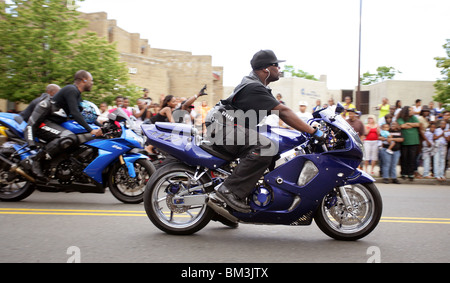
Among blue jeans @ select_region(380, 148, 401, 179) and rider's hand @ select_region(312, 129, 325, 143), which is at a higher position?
rider's hand @ select_region(312, 129, 325, 143)

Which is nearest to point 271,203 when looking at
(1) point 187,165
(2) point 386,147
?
(1) point 187,165

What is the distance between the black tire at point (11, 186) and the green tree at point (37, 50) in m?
6.33

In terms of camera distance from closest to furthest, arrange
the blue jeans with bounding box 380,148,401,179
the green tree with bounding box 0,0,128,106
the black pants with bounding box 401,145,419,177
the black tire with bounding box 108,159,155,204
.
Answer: the black tire with bounding box 108,159,155,204
the blue jeans with bounding box 380,148,401,179
the black pants with bounding box 401,145,419,177
the green tree with bounding box 0,0,128,106

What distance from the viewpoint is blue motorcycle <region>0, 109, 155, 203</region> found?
710cm

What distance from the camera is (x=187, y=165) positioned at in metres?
5.21

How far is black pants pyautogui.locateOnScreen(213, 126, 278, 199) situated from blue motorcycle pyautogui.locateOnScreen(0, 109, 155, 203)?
258cm

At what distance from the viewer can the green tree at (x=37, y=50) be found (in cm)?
1309

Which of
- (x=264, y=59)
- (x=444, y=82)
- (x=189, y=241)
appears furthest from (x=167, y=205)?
(x=444, y=82)

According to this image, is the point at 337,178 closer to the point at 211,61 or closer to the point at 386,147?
the point at 386,147

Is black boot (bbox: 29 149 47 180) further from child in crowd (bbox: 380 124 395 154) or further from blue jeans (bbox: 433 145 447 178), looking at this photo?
blue jeans (bbox: 433 145 447 178)

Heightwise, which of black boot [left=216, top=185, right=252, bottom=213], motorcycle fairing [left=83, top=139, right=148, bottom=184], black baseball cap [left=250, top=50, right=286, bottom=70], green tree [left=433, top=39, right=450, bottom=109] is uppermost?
green tree [left=433, top=39, right=450, bottom=109]

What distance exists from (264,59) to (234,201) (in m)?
1.62

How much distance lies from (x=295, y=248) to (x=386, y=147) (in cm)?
861

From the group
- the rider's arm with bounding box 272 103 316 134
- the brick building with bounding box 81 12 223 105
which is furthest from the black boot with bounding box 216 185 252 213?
the brick building with bounding box 81 12 223 105
